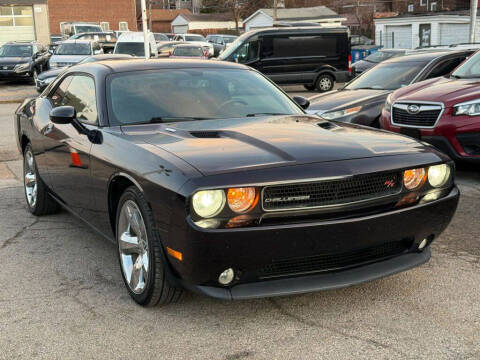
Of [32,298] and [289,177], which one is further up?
[289,177]

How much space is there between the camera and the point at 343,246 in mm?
3512

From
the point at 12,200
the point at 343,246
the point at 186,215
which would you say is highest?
the point at 186,215

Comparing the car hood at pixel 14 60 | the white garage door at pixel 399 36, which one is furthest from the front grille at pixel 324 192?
the white garage door at pixel 399 36

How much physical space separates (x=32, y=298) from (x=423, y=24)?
4171 cm

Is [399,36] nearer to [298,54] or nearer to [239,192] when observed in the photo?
[298,54]

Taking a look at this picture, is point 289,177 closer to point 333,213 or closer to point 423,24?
point 333,213

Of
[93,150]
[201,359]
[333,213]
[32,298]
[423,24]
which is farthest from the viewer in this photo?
[423,24]

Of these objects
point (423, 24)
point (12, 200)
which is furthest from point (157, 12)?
point (12, 200)

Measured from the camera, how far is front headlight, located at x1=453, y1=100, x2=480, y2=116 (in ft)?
23.4

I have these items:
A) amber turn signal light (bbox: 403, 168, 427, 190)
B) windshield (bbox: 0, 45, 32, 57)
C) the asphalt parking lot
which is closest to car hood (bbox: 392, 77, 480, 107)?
the asphalt parking lot

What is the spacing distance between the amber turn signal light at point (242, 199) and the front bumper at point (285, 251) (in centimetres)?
11

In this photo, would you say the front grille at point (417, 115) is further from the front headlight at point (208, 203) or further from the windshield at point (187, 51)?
the windshield at point (187, 51)

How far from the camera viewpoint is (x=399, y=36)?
44.4 metres

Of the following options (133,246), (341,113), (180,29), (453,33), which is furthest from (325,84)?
(180,29)
